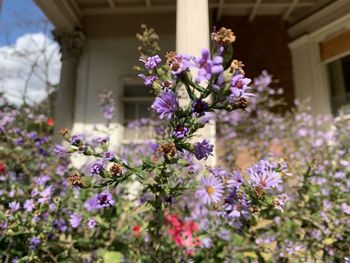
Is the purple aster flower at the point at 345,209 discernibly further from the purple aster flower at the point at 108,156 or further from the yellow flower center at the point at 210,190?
the purple aster flower at the point at 108,156

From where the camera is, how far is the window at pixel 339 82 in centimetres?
625

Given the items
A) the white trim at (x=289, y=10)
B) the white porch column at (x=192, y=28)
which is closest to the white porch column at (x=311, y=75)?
the white trim at (x=289, y=10)

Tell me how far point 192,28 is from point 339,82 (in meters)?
3.49

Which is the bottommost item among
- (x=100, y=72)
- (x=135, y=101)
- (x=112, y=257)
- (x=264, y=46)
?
(x=112, y=257)

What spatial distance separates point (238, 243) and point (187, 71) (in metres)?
1.56

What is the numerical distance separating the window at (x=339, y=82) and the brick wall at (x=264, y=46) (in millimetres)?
663

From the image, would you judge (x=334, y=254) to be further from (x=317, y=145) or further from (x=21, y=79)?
(x=21, y=79)

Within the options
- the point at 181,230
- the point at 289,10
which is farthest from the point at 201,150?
the point at 289,10

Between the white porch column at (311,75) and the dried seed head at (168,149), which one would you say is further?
the white porch column at (311,75)

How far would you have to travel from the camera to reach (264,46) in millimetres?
6793

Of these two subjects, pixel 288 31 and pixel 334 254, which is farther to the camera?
pixel 288 31

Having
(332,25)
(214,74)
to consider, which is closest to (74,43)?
(332,25)

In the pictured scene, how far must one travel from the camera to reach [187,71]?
1180mm

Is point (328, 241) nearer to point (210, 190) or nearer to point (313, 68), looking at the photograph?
point (210, 190)
